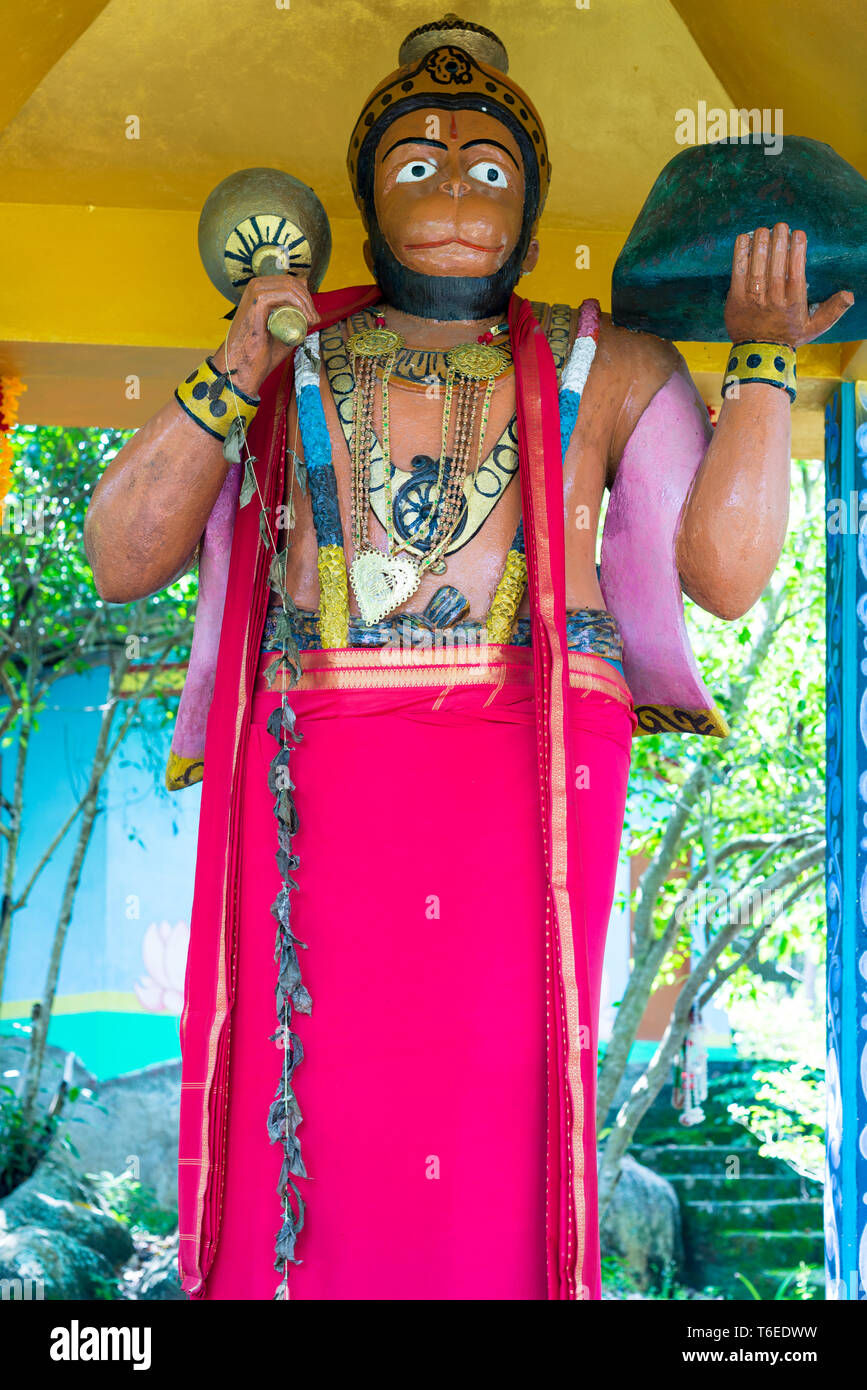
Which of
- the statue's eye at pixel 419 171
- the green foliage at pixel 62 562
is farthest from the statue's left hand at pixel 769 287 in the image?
the green foliage at pixel 62 562

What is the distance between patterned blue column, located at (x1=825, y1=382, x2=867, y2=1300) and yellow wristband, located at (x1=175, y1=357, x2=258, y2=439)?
1.68 metres

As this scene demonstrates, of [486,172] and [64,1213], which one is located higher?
[486,172]

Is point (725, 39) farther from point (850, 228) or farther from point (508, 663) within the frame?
point (508, 663)

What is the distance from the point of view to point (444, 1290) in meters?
2.15

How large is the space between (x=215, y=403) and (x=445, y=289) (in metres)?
0.51

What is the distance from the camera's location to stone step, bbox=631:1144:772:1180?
33.4ft

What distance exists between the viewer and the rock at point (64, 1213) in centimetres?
753

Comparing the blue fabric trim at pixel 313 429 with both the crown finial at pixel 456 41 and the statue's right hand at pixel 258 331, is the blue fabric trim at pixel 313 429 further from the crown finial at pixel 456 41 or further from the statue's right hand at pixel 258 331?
the crown finial at pixel 456 41

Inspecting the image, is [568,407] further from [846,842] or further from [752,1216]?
[752,1216]

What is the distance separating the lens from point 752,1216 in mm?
9914

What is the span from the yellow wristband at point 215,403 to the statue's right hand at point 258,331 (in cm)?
1

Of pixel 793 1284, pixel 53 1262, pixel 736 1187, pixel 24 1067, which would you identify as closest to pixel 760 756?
pixel 793 1284

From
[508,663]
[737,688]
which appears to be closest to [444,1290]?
[508,663]

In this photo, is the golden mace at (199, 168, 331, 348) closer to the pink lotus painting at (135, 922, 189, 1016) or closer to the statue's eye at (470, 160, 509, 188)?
the statue's eye at (470, 160, 509, 188)
